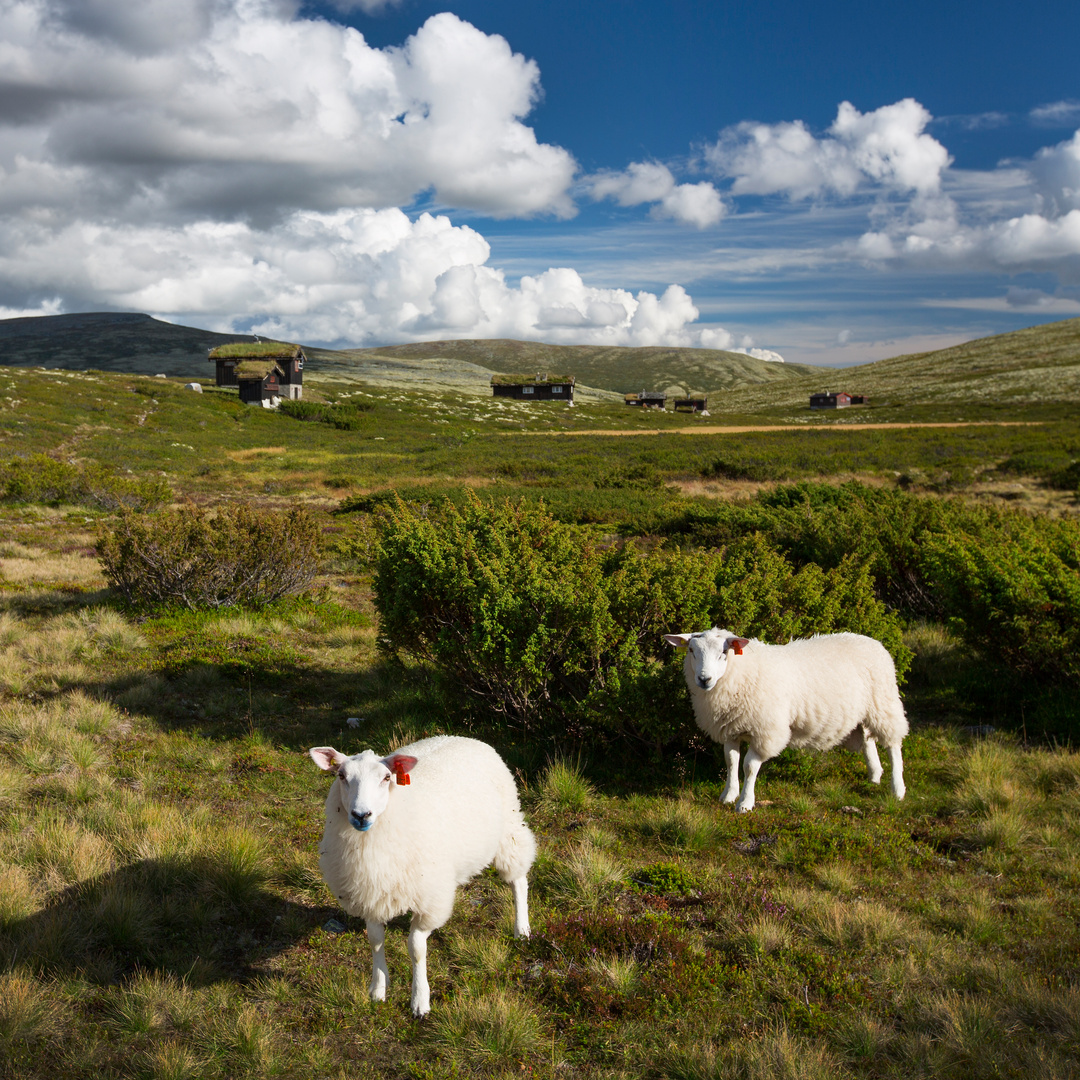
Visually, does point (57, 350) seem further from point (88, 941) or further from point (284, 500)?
point (88, 941)

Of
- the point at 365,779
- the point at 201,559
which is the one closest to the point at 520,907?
the point at 365,779

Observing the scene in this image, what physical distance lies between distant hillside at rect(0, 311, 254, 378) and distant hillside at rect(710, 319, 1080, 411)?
330 ft

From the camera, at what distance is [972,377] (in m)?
115

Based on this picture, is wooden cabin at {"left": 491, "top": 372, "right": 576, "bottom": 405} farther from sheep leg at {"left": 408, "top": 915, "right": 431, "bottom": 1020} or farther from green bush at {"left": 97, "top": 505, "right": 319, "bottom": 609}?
sheep leg at {"left": 408, "top": 915, "right": 431, "bottom": 1020}

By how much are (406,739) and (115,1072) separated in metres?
3.42

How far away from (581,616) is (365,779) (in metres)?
3.06

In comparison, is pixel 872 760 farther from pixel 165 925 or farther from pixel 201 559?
pixel 201 559

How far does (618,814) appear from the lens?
18.1 feet

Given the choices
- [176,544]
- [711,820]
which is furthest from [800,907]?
[176,544]

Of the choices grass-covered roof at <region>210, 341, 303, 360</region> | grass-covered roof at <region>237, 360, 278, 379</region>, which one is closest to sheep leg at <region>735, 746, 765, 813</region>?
grass-covered roof at <region>237, 360, 278, 379</region>

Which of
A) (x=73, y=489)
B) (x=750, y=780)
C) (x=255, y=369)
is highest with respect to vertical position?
(x=255, y=369)

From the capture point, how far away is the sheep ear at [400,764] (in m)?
3.44

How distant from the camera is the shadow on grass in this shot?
380 centimetres

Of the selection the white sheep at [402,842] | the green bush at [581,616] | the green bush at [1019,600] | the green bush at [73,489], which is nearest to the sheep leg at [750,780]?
the green bush at [581,616]
